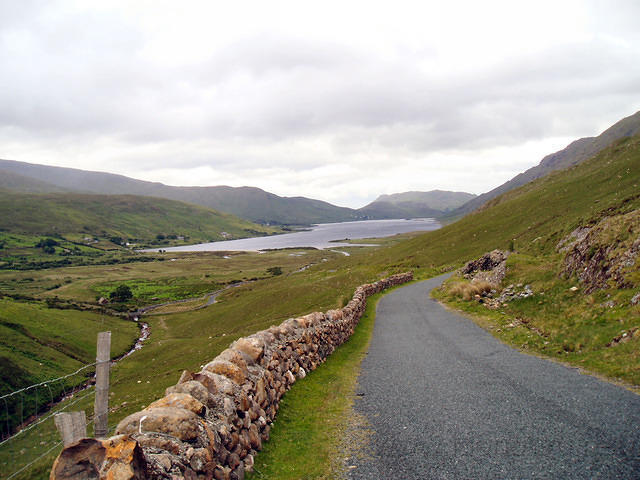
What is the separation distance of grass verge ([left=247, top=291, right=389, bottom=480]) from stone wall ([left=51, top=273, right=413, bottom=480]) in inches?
13.7

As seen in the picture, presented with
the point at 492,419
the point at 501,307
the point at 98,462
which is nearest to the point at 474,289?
the point at 501,307

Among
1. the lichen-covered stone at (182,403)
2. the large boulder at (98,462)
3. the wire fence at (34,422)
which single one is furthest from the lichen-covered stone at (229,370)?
the large boulder at (98,462)

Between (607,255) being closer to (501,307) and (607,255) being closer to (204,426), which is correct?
(501,307)

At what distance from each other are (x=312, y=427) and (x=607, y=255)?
17692 mm

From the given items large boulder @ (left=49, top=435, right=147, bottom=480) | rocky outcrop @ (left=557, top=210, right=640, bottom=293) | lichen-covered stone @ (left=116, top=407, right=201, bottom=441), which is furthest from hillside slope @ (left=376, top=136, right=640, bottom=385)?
large boulder @ (left=49, top=435, right=147, bottom=480)

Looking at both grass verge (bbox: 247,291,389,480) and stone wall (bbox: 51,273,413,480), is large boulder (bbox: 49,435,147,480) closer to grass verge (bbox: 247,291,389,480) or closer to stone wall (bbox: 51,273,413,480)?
stone wall (bbox: 51,273,413,480)

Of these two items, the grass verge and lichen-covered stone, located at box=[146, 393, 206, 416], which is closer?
lichen-covered stone, located at box=[146, 393, 206, 416]

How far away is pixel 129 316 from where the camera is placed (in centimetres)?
8369

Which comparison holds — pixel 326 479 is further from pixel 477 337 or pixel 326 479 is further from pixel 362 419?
pixel 477 337

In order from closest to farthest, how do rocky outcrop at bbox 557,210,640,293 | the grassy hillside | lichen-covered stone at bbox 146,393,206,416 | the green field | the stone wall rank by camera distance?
1. the stone wall
2. lichen-covered stone at bbox 146,393,206,416
3. the green field
4. rocky outcrop at bbox 557,210,640,293
5. the grassy hillside

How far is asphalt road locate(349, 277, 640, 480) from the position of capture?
732 centimetres

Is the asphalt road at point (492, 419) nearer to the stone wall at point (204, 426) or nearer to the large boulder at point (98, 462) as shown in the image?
the stone wall at point (204, 426)

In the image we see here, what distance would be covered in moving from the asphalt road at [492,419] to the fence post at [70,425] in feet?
16.6

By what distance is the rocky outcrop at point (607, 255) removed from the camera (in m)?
17.5
